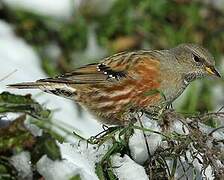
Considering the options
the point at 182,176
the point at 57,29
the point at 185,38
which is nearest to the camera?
the point at 182,176

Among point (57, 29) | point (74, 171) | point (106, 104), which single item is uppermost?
point (57, 29)

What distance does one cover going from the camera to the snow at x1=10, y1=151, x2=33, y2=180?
3.04 m

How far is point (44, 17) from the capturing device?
8102 millimetres

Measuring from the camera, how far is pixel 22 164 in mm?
3051

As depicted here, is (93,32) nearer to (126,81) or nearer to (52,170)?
(126,81)

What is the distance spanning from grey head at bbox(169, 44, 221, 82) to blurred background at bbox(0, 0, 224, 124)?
61.5 inches

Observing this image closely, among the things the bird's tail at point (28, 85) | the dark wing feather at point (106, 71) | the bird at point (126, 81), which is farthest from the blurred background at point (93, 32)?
the bird's tail at point (28, 85)

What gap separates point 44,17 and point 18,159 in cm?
517

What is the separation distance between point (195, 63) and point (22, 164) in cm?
301

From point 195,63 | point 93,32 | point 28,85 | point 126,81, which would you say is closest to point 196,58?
point 195,63

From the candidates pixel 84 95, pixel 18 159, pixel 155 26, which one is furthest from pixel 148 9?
pixel 18 159

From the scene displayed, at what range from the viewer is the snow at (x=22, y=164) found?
120 inches

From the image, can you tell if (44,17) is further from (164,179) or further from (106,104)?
(164,179)

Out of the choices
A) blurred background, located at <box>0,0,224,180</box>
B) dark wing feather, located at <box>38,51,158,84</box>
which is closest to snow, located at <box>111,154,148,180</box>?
dark wing feather, located at <box>38,51,158,84</box>
